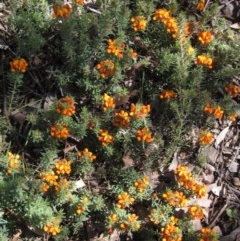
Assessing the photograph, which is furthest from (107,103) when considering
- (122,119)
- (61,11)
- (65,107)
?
(61,11)

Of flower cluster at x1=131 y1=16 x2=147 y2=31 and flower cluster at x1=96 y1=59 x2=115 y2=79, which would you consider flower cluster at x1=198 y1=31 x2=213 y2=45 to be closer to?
flower cluster at x1=131 y1=16 x2=147 y2=31

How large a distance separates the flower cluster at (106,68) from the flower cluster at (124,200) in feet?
3.82

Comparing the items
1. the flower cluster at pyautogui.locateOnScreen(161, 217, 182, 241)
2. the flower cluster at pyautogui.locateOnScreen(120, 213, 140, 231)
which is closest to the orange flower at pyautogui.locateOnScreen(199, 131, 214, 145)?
the flower cluster at pyautogui.locateOnScreen(161, 217, 182, 241)

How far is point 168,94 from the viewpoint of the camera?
5.17m

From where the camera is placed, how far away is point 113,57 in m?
5.12

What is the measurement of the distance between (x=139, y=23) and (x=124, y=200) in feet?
5.84

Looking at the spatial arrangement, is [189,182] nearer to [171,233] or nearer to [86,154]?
[171,233]

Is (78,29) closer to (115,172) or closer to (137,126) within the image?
(137,126)

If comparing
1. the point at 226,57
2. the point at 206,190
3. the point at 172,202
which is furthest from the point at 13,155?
the point at 226,57

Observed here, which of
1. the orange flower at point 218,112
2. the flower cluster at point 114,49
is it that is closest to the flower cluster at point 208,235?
the orange flower at point 218,112

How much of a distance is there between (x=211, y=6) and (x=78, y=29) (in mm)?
1575

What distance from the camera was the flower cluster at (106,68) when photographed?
490 centimetres

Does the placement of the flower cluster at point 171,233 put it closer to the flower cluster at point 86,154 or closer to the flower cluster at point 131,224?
the flower cluster at point 131,224

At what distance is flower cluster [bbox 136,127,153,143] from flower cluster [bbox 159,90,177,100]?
1.54ft
